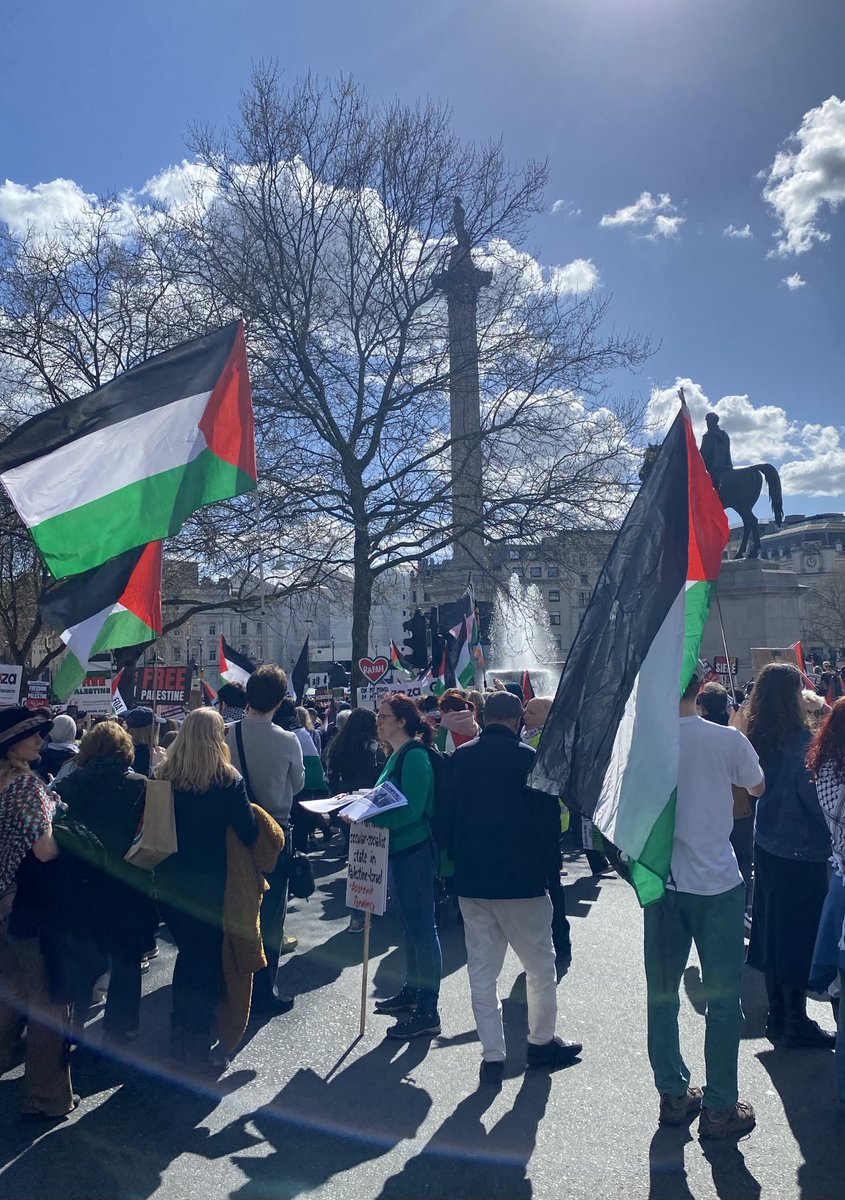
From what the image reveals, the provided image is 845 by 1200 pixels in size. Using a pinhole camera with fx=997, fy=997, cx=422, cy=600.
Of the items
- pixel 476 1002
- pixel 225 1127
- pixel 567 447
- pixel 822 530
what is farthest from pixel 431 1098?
pixel 822 530

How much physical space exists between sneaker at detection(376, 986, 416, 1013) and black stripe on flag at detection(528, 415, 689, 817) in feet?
7.41

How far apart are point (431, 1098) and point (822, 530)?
123 m

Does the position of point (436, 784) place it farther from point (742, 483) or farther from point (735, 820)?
point (742, 483)

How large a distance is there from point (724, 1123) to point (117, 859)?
128 inches

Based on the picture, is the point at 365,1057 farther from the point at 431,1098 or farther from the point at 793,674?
the point at 793,674

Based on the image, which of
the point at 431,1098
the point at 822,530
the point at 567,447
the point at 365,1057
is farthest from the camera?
the point at 822,530

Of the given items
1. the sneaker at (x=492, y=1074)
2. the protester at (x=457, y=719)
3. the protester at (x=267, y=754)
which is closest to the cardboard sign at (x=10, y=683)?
the protester at (x=457, y=719)

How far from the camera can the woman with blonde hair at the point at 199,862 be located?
5.23 metres

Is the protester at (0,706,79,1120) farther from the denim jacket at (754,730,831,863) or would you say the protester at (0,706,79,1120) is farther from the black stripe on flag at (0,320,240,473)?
the denim jacket at (754,730,831,863)

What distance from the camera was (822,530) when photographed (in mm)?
117625

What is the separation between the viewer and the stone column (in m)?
21.3

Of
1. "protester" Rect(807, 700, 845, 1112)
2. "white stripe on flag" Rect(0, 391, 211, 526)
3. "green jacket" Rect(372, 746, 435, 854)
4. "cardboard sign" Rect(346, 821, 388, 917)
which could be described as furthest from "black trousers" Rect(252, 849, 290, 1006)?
"protester" Rect(807, 700, 845, 1112)

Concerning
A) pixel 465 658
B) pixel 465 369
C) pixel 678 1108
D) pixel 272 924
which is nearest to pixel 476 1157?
pixel 678 1108

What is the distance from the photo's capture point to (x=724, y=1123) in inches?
165
